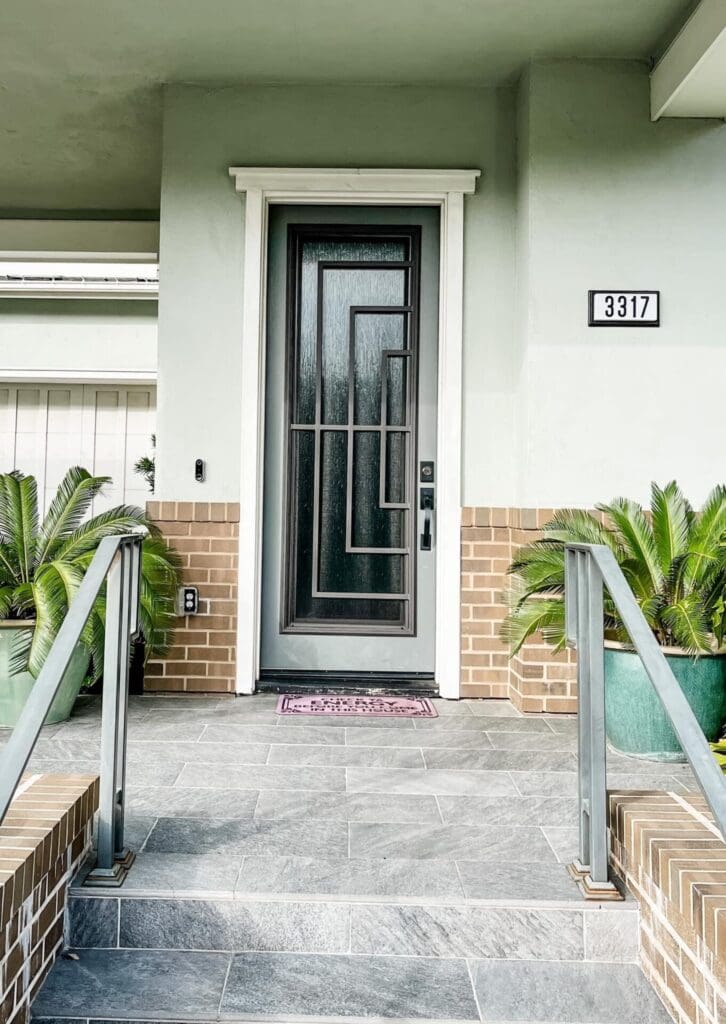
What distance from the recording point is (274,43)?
11.0 feet

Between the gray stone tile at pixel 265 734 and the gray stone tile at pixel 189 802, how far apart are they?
514 millimetres

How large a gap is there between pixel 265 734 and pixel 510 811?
1.07 meters

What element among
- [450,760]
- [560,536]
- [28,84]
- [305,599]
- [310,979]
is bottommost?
[310,979]

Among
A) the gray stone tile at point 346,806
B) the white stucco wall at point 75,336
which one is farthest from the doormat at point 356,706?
the white stucco wall at point 75,336

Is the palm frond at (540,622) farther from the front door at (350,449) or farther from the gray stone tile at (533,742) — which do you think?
the front door at (350,449)

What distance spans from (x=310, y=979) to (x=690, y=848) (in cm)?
85

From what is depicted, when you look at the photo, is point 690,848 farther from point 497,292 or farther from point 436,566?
point 497,292

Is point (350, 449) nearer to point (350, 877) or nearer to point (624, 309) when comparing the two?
point (624, 309)

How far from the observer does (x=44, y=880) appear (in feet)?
5.41

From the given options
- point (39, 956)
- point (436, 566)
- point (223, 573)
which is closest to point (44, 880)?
point (39, 956)

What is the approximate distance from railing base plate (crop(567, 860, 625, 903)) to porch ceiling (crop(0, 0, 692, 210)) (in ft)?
10.00

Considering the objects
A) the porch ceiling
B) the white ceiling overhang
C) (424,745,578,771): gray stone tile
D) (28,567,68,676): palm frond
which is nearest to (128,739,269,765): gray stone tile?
(28,567,68,676): palm frond

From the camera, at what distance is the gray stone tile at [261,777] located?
8.00 feet

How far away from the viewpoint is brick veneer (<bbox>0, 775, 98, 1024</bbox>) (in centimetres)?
148
